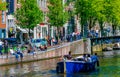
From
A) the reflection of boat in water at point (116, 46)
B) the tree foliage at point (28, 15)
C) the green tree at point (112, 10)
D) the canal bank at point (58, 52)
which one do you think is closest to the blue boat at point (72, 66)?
the canal bank at point (58, 52)

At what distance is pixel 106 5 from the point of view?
10262 centimetres

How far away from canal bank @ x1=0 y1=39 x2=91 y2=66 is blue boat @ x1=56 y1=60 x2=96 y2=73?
27.5 ft

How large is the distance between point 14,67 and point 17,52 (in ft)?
12.9

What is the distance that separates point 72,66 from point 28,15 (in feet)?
73.5

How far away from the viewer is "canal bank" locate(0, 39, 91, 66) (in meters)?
61.6

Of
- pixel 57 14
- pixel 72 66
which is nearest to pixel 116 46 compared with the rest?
pixel 57 14

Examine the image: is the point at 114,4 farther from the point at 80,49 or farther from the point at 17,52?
the point at 17,52

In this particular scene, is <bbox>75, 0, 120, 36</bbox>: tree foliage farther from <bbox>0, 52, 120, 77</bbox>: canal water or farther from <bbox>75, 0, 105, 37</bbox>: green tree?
<bbox>0, 52, 120, 77</bbox>: canal water

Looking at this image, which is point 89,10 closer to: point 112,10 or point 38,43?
point 112,10

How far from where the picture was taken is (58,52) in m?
75.5

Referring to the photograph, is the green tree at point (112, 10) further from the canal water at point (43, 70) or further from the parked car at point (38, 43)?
the canal water at point (43, 70)

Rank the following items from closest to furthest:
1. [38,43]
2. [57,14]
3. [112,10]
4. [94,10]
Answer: [38,43], [57,14], [94,10], [112,10]

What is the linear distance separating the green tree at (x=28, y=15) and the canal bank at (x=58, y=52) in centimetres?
474

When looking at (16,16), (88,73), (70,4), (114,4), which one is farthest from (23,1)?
(70,4)
